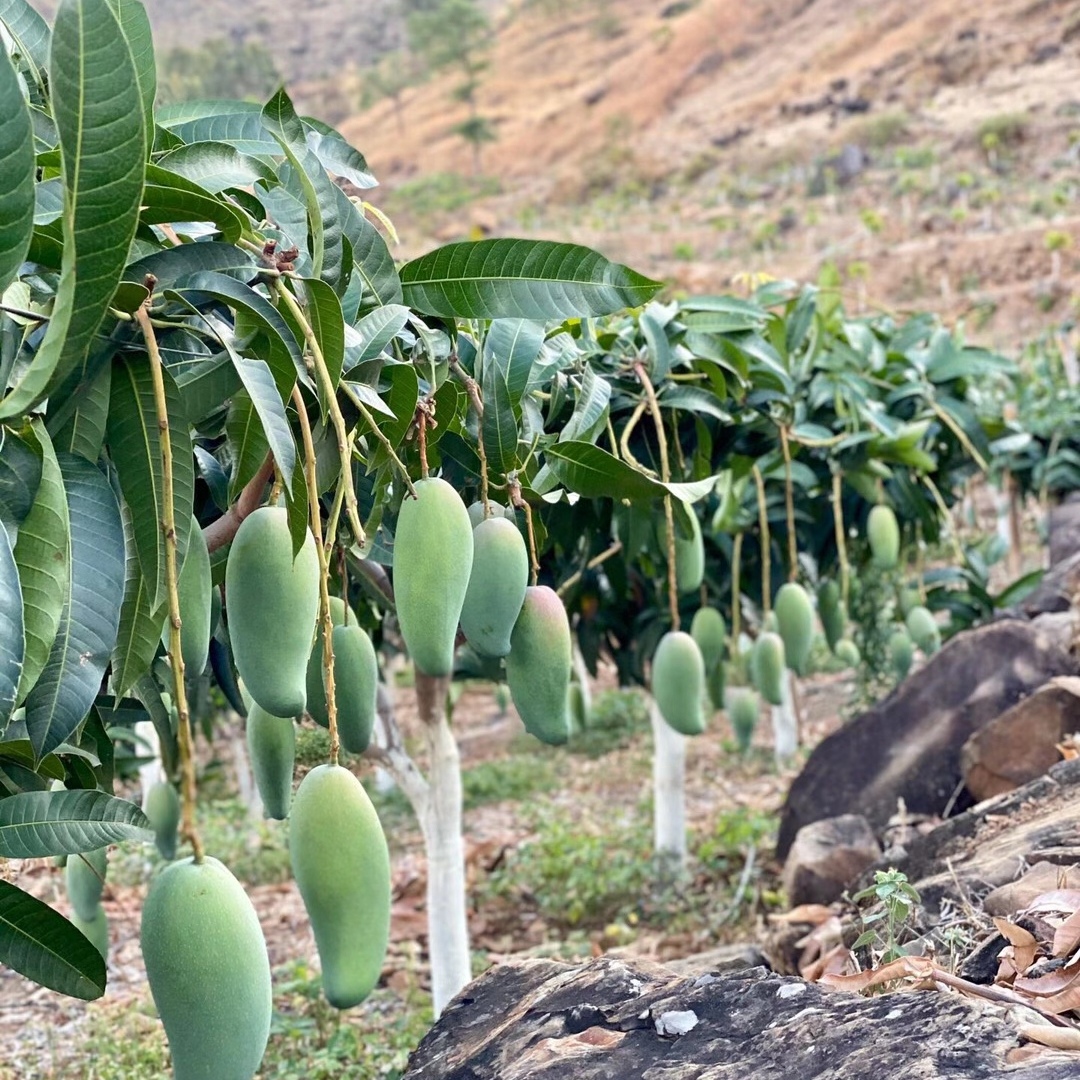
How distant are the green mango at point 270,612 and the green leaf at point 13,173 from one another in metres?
0.19

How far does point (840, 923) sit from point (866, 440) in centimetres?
83

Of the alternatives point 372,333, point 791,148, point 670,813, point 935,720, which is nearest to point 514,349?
point 372,333

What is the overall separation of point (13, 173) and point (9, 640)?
0.77ft

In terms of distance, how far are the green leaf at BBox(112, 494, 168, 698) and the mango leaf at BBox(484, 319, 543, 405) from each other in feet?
1.30

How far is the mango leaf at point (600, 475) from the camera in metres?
1.13

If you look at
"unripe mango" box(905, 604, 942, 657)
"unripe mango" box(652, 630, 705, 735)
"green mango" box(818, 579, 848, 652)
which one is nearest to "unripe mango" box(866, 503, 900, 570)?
"green mango" box(818, 579, 848, 652)

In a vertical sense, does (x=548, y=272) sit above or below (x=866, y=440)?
above

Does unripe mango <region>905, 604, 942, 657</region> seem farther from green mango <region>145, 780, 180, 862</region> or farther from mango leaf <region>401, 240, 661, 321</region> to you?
mango leaf <region>401, 240, 661, 321</region>

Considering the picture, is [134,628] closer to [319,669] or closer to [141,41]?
[319,669]

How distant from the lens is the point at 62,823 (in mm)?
772

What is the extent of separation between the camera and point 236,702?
1.33 m

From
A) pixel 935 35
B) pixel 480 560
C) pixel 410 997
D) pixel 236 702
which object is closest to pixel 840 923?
pixel 236 702

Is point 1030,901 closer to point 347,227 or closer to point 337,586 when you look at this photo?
point 337,586

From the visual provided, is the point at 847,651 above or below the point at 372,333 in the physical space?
below
